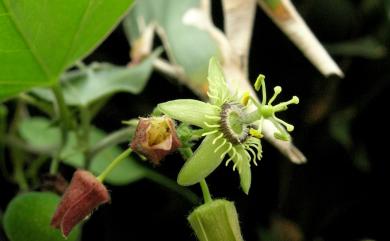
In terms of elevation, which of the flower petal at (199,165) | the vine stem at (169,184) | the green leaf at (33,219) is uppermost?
the green leaf at (33,219)

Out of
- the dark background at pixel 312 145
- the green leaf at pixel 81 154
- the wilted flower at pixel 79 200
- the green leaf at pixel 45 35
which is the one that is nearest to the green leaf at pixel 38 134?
the green leaf at pixel 81 154

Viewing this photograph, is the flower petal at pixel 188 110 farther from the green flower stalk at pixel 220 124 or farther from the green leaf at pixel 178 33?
the green leaf at pixel 178 33

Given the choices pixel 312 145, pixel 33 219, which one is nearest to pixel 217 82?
pixel 33 219

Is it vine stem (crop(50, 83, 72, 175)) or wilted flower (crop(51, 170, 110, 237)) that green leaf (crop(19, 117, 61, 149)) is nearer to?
vine stem (crop(50, 83, 72, 175))

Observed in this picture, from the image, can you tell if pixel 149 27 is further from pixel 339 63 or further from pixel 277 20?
pixel 339 63

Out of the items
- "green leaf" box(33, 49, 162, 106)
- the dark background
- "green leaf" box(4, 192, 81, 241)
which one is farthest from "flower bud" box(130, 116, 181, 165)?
the dark background

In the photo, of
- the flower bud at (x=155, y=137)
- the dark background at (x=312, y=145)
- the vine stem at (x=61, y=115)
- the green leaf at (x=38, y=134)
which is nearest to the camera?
the flower bud at (x=155, y=137)

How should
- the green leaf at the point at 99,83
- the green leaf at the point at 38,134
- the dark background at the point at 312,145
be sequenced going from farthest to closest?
the dark background at the point at 312,145, the green leaf at the point at 38,134, the green leaf at the point at 99,83

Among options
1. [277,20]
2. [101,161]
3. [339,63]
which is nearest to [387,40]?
[339,63]
